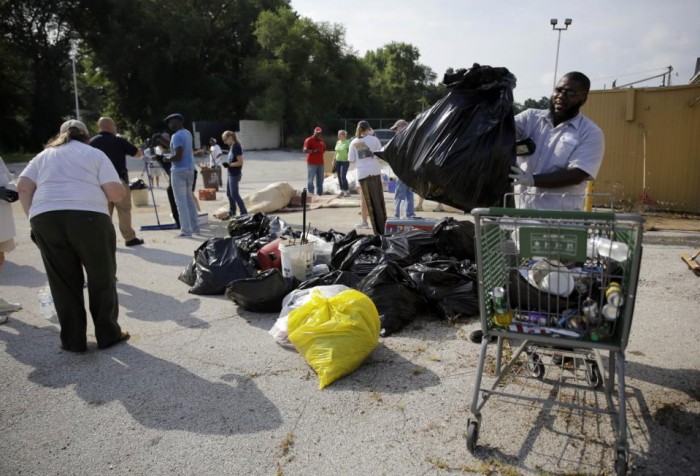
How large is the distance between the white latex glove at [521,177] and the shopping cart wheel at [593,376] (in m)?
1.18

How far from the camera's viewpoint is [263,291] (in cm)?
451

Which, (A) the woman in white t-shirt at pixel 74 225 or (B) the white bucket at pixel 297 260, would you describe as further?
(B) the white bucket at pixel 297 260

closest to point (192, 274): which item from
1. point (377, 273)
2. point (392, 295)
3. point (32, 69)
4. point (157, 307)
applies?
point (157, 307)

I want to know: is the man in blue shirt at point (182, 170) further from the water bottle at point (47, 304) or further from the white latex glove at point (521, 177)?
the white latex glove at point (521, 177)

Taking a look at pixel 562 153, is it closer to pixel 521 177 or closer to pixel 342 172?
pixel 521 177

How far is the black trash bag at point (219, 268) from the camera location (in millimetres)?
5137

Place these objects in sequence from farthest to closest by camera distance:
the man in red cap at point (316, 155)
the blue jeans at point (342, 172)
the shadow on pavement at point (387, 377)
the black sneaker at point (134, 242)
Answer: the blue jeans at point (342, 172)
the man in red cap at point (316, 155)
the black sneaker at point (134, 242)
the shadow on pavement at point (387, 377)

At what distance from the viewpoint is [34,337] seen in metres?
4.26

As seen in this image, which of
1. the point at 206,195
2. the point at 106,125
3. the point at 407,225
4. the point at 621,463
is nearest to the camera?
the point at 621,463

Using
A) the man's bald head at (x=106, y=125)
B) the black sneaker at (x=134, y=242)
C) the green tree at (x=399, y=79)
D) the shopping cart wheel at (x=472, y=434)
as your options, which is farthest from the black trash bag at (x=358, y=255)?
the green tree at (x=399, y=79)

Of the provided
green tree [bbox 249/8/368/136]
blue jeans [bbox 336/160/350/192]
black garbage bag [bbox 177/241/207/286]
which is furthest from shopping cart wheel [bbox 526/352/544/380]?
green tree [bbox 249/8/368/136]

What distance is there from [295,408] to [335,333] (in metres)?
0.56

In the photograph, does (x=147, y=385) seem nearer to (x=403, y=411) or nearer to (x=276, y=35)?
(x=403, y=411)

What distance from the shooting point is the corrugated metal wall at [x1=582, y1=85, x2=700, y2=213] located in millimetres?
9734
